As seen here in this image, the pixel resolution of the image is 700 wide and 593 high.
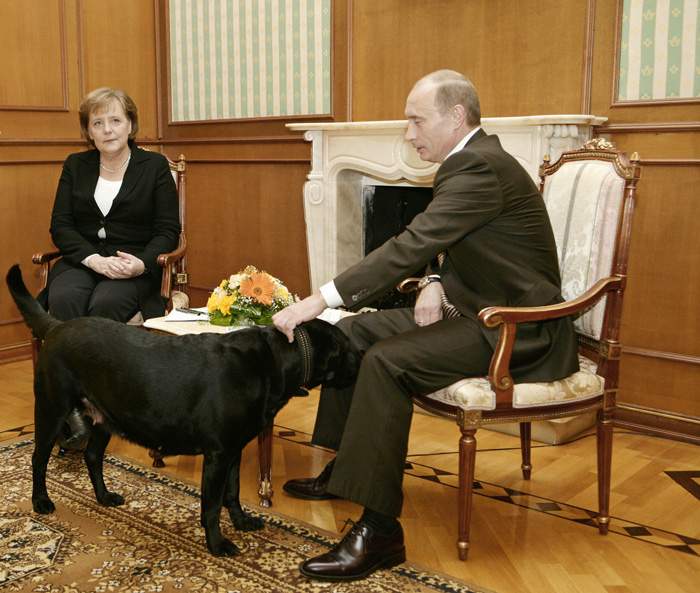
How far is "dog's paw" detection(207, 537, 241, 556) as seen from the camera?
2.37 metres

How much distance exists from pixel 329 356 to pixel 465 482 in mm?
540

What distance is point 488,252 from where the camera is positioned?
2463 mm

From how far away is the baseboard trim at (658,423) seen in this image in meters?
3.50

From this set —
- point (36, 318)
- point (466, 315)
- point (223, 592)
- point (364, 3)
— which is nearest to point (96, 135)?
point (36, 318)

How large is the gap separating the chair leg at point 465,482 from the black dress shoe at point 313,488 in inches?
23.3

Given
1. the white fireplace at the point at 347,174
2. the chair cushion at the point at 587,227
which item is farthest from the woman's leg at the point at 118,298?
the chair cushion at the point at 587,227

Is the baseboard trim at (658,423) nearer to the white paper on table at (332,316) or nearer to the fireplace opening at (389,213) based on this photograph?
the fireplace opening at (389,213)

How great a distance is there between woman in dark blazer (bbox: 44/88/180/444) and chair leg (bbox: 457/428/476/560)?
5.45 feet

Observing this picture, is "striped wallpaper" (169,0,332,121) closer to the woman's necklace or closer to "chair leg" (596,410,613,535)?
the woman's necklace

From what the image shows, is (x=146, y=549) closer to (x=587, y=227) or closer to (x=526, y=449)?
(x=526, y=449)

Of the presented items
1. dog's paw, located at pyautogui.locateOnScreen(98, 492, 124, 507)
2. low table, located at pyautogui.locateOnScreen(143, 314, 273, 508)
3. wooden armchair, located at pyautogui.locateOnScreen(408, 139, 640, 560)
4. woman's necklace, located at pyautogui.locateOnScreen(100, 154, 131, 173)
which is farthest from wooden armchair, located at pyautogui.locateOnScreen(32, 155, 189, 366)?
wooden armchair, located at pyautogui.locateOnScreen(408, 139, 640, 560)

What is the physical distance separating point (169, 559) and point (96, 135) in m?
1.98

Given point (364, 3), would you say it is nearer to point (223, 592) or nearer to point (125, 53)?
point (125, 53)

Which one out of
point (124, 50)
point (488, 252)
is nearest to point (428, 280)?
point (488, 252)
